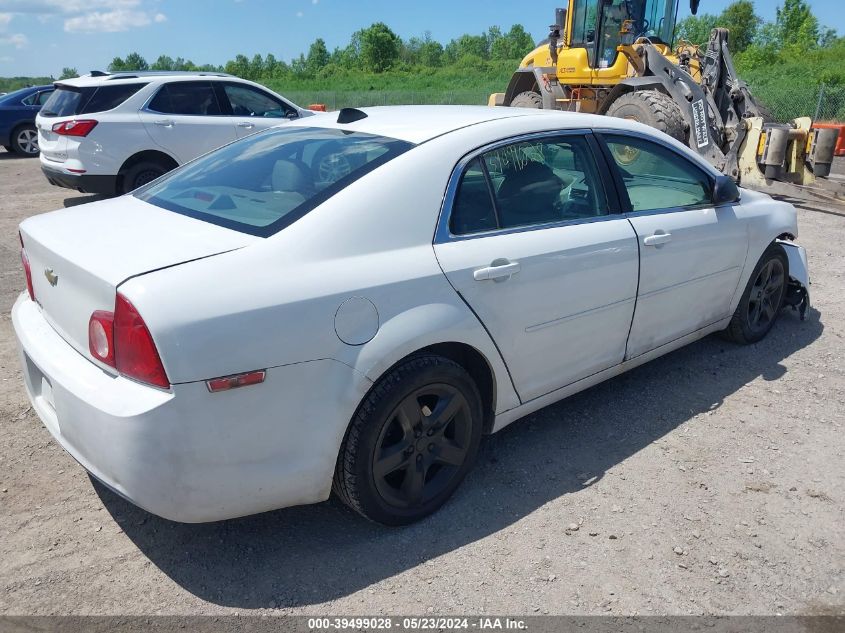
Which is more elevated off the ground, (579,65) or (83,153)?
(579,65)

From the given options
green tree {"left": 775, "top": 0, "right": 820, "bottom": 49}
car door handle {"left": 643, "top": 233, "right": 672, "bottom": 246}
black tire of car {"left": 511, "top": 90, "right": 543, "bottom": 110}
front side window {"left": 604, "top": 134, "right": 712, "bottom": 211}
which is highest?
green tree {"left": 775, "top": 0, "right": 820, "bottom": 49}

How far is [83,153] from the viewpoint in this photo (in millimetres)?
8320

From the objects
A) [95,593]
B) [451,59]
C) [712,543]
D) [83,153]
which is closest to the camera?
[95,593]

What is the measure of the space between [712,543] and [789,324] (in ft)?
10.0

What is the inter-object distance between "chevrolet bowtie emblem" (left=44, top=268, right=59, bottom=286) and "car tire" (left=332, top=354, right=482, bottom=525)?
1.27 metres

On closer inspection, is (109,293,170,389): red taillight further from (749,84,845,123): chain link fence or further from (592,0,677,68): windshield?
(749,84,845,123): chain link fence

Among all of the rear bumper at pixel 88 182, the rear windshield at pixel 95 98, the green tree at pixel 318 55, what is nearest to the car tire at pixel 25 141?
the rear windshield at pixel 95 98

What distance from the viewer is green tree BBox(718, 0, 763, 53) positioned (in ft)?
198

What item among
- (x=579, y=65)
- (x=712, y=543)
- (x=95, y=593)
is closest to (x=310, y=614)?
(x=95, y=593)

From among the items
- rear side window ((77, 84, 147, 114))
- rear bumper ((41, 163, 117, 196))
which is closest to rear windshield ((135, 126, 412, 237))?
rear bumper ((41, 163, 117, 196))

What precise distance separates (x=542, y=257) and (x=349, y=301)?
102 cm

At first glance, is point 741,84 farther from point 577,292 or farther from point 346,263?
point 346,263

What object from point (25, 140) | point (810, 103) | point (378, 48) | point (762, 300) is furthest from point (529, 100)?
point (378, 48)

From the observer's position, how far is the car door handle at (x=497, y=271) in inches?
113
